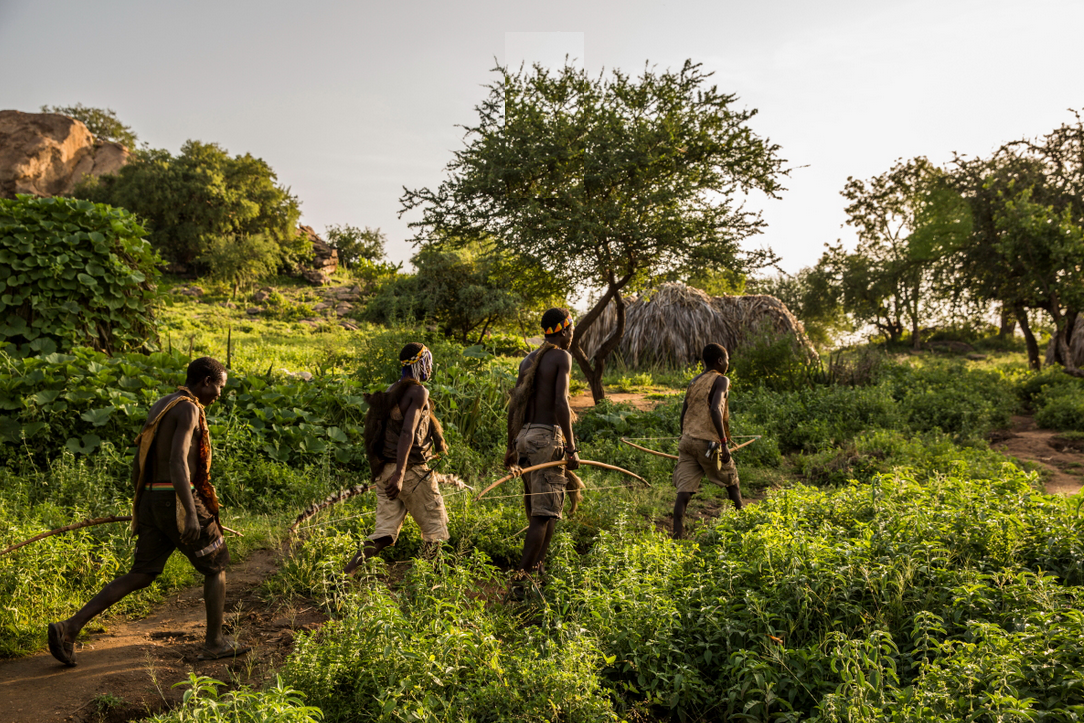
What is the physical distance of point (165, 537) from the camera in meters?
4.09

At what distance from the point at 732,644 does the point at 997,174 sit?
796 inches

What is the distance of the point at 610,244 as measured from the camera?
45.0ft

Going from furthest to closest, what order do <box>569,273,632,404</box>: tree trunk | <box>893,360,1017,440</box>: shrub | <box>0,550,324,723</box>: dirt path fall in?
<box>569,273,632,404</box>: tree trunk → <box>893,360,1017,440</box>: shrub → <box>0,550,324,723</box>: dirt path

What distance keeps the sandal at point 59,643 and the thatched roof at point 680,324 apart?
19019 mm

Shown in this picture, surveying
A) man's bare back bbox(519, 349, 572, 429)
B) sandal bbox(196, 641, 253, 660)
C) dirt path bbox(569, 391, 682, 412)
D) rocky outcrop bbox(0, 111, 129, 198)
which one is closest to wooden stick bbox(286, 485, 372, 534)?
sandal bbox(196, 641, 253, 660)

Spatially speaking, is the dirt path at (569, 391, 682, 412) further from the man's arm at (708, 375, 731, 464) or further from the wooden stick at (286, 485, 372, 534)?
the wooden stick at (286, 485, 372, 534)

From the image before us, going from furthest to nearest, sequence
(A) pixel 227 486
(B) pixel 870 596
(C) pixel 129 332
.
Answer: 1. (C) pixel 129 332
2. (A) pixel 227 486
3. (B) pixel 870 596

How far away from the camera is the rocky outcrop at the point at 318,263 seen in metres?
35.8

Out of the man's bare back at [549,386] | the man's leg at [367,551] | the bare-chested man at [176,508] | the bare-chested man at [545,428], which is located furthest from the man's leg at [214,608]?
the man's bare back at [549,386]

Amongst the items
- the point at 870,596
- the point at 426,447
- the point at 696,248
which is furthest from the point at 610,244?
the point at 870,596

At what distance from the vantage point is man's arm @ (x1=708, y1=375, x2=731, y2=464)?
6223 millimetres

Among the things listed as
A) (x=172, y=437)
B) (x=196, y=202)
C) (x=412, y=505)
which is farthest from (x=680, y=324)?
(x=196, y=202)

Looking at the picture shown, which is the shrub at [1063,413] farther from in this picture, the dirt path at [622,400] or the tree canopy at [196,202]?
the tree canopy at [196,202]

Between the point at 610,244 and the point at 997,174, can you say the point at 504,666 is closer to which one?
the point at 610,244
